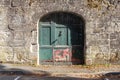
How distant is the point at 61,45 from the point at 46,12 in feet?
5.42

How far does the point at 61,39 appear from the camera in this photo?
691 inches

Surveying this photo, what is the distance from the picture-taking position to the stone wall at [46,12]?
17.2 metres

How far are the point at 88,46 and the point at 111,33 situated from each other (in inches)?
45.9

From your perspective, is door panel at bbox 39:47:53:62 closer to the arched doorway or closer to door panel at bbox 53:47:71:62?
the arched doorway

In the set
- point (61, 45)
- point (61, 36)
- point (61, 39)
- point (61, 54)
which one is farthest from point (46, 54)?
point (61, 36)

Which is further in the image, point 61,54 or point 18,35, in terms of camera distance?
point 61,54

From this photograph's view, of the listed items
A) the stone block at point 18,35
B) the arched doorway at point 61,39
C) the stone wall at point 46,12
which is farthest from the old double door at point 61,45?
the stone block at point 18,35

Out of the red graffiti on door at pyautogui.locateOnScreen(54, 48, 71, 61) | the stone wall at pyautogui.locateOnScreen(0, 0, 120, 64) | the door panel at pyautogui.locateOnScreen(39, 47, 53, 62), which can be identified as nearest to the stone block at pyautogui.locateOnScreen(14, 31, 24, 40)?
the stone wall at pyautogui.locateOnScreen(0, 0, 120, 64)

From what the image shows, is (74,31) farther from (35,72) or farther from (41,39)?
(35,72)

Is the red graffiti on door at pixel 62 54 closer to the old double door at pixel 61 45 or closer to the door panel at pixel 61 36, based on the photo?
the old double door at pixel 61 45

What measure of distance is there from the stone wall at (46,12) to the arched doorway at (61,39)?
36 centimetres

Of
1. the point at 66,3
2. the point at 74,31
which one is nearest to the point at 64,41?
the point at 74,31

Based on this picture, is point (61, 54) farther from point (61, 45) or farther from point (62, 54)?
point (61, 45)

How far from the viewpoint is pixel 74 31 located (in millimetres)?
17531
